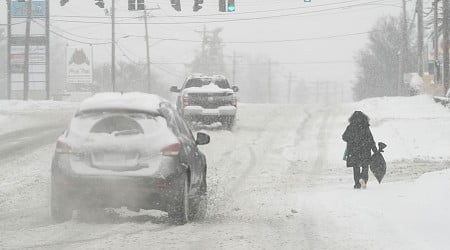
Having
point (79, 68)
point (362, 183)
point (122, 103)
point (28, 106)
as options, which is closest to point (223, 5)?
point (28, 106)

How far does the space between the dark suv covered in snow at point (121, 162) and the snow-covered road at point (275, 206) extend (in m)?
0.31

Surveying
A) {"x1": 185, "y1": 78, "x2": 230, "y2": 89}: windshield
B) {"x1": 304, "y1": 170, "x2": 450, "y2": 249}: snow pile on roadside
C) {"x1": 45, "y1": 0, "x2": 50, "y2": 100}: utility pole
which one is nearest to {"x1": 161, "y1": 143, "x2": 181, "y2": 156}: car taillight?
{"x1": 304, "y1": 170, "x2": 450, "y2": 249}: snow pile on roadside

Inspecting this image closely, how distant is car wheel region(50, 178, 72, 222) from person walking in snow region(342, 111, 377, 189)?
5.53m

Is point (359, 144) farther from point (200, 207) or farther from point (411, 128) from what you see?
point (411, 128)

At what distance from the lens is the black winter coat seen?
12344mm

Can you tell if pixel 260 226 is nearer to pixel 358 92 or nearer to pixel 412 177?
pixel 412 177

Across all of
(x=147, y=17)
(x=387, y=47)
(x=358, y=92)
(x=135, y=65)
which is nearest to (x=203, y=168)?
(x=147, y=17)

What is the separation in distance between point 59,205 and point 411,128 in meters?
16.4

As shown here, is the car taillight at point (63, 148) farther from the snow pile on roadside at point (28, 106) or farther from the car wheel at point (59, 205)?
the snow pile on roadside at point (28, 106)

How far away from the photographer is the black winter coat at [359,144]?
12.3 metres

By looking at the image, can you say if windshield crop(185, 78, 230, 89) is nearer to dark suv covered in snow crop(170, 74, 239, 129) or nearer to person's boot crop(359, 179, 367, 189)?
dark suv covered in snow crop(170, 74, 239, 129)

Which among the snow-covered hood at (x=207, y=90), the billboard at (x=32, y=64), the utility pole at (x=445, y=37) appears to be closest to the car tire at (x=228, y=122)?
the snow-covered hood at (x=207, y=90)

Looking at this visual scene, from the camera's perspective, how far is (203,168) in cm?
1039

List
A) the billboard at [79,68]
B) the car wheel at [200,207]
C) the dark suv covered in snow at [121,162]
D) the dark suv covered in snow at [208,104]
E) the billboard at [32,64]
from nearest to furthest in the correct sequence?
the dark suv covered in snow at [121,162], the car wheel at [200,207], the dark suv covered in snow at [208,104], the billboard at [32,64], the billboard at [79,68]
